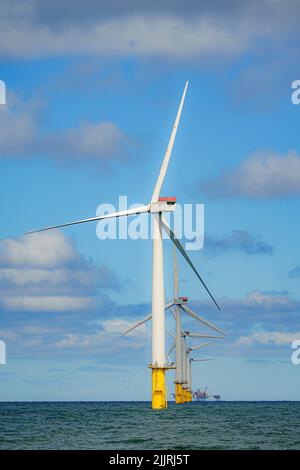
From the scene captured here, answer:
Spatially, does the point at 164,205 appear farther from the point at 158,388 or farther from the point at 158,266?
the point at 158,388

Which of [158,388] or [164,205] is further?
[164,205]

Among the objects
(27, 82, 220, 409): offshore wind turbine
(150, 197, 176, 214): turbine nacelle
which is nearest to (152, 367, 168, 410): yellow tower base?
(27, 82, 220, 409): offshore wind turbine

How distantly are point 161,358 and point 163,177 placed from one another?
26.6m

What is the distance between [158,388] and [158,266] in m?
18.5

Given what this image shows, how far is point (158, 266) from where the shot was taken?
424ft

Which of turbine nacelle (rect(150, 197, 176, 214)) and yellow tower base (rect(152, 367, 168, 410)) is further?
turbine nacelle (rect(150, 197, 176, 214))

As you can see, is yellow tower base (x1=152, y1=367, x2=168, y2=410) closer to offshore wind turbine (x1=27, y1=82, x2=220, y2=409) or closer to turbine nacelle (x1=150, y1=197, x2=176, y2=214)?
offshore wind turbine (x1=27, y1=82, x2=220, y2=409)

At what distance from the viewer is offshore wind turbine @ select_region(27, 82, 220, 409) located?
129 metres

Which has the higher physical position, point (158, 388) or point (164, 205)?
point (164, 205)

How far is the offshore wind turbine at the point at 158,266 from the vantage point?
5064 inches

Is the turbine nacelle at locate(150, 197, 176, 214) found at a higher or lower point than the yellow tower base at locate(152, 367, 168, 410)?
higher

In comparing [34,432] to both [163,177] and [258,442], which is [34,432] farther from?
[163,177]

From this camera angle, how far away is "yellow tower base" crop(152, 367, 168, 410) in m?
129
